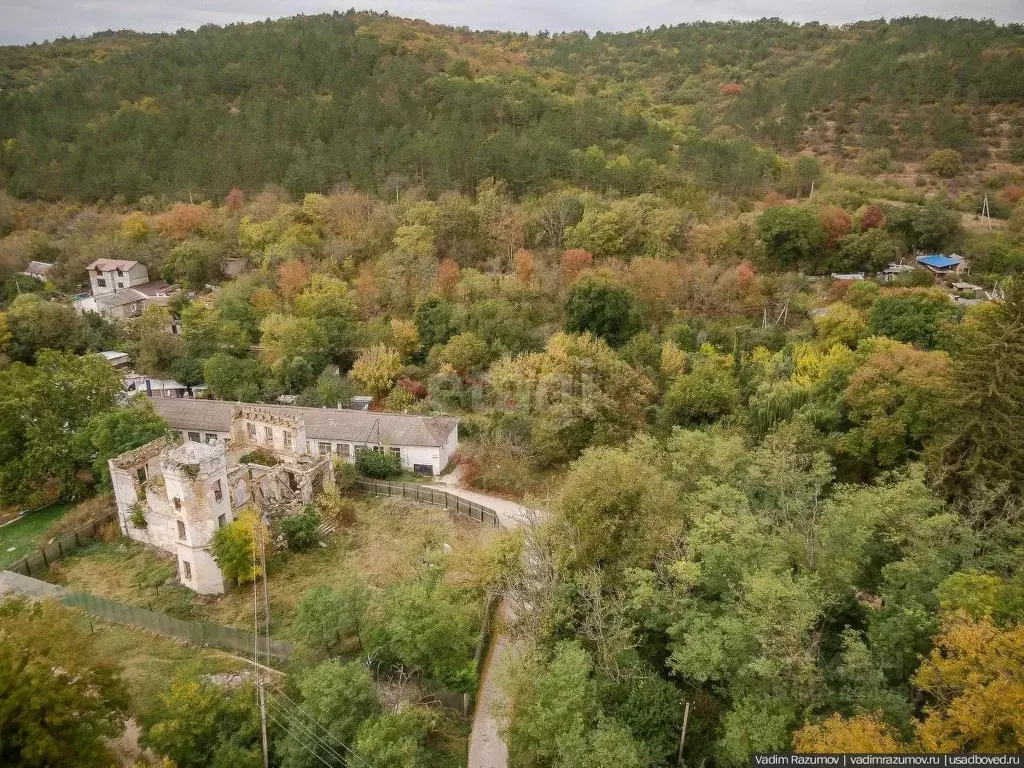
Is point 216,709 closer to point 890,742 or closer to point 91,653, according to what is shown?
point 91,653

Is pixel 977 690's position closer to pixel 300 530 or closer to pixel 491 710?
pixel 491 710

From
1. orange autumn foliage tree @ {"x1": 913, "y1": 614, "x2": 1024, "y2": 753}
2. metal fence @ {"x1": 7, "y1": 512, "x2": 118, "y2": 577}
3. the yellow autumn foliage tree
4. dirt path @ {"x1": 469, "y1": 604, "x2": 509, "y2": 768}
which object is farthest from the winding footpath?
metal fence @ {"x1": 7, "y1": 512, "x2": 118, "y2": 577}

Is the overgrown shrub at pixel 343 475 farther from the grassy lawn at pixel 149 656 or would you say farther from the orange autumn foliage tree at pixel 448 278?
the orange autumn foliage tree at pixel 448 278

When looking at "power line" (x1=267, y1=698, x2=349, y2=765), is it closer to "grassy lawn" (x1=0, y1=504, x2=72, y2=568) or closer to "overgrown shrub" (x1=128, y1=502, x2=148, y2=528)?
"overgrown shrub" (x1=128, y1=502, x2=148, y2=528)

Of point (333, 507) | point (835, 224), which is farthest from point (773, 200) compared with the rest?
point (333, 507)

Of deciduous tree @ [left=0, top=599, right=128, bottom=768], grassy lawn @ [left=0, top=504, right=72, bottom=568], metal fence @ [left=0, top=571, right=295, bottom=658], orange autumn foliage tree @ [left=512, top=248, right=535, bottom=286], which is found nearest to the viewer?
deciduous tree @ [left=0, top=599, right=128, bottom=768]
